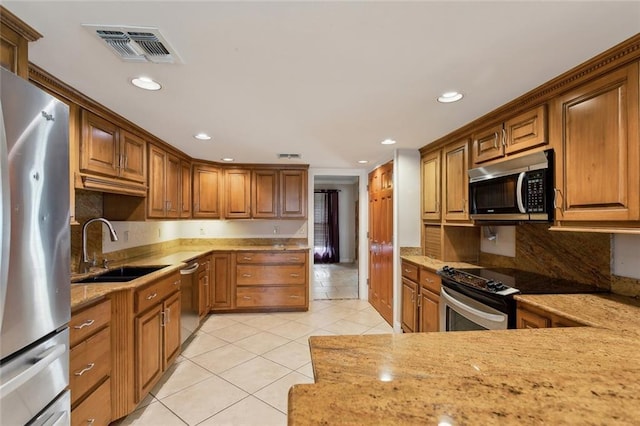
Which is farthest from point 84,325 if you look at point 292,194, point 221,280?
point 292,194

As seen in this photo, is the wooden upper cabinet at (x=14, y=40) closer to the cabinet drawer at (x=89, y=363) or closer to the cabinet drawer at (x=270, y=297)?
the cabinet drawer at (x=89, y=363)

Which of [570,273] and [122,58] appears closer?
[122,58]

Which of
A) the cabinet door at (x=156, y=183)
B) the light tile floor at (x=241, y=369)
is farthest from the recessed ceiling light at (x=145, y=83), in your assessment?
the light tile floor at (x=241, y=369)

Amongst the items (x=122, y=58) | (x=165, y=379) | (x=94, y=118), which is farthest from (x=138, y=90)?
(x=165, y=379)

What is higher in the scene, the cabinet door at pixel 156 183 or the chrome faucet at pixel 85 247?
the cabinet door at pixel 156 183

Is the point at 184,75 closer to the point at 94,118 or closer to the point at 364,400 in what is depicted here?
the point at 94,118

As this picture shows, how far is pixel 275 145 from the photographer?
10.6 feet

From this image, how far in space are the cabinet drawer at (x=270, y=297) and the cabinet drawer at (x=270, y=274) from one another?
3.5 inches

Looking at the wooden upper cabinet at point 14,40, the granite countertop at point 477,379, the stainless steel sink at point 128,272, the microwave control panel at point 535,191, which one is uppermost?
the wooden upper cabinet at point 14,40

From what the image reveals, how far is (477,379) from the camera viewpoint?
77 centimetres

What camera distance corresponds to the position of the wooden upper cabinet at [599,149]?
1.38 m

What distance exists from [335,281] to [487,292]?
4.41 metres

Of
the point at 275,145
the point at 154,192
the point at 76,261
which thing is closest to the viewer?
the point at 76,261

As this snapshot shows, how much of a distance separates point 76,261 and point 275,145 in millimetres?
2078
